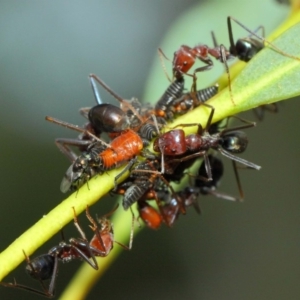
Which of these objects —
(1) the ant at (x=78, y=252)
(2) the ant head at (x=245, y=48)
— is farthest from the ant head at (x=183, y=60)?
(1) the ant at (x=78, y=252)

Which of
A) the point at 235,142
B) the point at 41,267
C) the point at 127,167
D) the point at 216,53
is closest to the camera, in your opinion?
the point at 127,167

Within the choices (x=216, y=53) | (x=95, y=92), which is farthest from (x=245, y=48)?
(x=95, y=92)

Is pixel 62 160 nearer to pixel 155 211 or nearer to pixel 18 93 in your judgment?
pixel 18 93

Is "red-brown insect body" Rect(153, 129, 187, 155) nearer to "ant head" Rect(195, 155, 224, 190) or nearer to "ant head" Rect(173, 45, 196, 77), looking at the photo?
"ant head" Rect(195, 155, 224, 190)

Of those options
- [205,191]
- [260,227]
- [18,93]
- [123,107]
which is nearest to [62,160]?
[18,93]

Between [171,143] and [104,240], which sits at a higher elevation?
[171,143]

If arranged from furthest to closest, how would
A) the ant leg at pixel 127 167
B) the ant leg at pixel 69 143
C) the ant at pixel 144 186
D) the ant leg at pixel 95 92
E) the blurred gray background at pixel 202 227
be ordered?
the blurred gray background at pixel 202 227, the ant leg at pixel 95 92, the ant leg at pixel 69 143, the ant at pixel 144 186, the ant leg at pixel 127 167

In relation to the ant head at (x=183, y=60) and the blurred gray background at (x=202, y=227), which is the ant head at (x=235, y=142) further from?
the blurred gray background at (x=202, y=227)

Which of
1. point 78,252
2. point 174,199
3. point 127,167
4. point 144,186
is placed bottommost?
point 174,199

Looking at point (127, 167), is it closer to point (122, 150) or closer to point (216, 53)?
point (122, 150)

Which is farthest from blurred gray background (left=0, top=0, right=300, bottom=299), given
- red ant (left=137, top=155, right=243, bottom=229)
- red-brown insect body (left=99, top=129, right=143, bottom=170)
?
red-brown insect body (left=99, top=129, right=143, bottom=170)
